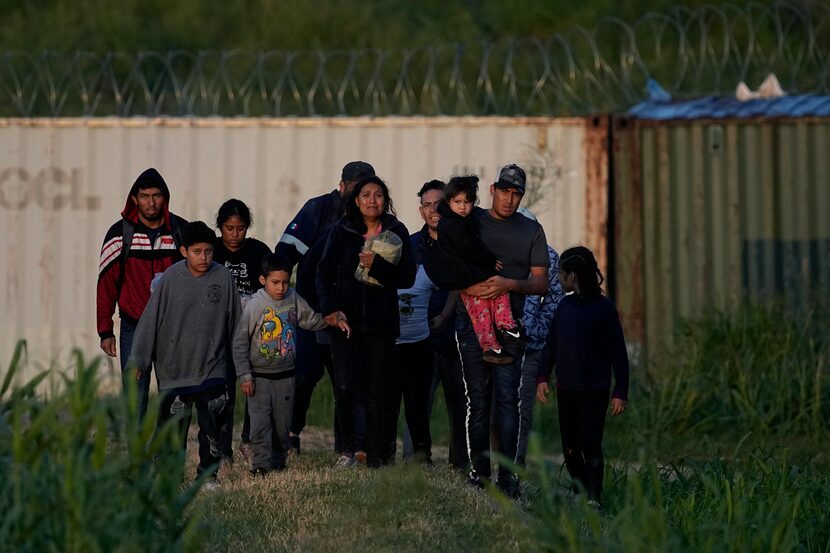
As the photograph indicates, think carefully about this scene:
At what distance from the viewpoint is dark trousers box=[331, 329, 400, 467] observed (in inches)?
307

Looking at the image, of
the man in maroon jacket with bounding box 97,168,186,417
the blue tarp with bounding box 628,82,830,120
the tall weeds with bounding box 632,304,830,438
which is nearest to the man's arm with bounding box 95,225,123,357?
the man in maroon jacket with bounding box 97,168,186,417

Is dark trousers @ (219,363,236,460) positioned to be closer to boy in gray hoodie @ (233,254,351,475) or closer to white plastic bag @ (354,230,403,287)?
boy in gray hoodie @ (233,254,351,475)

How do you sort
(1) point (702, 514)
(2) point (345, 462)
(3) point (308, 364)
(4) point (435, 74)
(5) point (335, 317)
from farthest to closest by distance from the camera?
(4) point (435, 74), (3) point (308, 364), (2) point (345, 462), (5) point (335, 317), (1) point (702, 514)

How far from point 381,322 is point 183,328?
986 millimetres

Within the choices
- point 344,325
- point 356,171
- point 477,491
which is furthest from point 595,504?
point 356,171

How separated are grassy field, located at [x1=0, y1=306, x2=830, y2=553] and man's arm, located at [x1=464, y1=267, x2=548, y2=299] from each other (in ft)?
2.99

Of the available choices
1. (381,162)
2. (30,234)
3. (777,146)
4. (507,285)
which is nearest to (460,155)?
(381,162)

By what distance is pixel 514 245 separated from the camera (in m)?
7.52

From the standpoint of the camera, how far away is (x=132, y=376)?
512 cm

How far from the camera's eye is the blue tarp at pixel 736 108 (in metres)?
12.1

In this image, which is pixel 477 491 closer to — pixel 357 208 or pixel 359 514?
pixel 359 514

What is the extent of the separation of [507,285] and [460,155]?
4.92m

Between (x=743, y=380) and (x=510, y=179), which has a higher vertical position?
(x=510, y=179)

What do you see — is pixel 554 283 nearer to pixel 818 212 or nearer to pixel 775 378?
pixel 775 378
